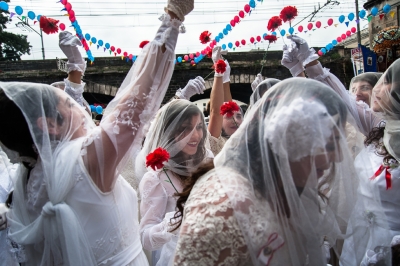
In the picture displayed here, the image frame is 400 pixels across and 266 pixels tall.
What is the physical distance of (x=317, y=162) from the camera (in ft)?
4.20

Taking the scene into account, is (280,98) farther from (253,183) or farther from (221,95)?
(221,95)

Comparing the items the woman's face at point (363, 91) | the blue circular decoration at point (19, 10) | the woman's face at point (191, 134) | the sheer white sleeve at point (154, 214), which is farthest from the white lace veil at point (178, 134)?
the blue circular decoration at point (19, 10)

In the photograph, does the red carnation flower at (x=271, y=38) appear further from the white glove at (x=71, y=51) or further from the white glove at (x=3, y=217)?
the white glove at (x=3, y=217)

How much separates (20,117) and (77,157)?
35 centimetres

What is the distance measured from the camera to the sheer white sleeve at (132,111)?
1.51 m

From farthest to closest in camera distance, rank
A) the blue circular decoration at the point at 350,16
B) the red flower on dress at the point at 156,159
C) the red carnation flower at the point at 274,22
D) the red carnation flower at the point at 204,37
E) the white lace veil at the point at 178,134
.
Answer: the blue circular decoration at the point at 350,16 < the red carnation flower at the point at 204,37 < the red carnation flower at the point at 274,22 < the white lace veil at the point at 178,134 < the red flower on dress at the point at 156,159

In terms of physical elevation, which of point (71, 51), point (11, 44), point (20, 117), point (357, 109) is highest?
point (11, 44)

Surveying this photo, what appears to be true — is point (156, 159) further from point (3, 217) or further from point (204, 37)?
point (204, 37)

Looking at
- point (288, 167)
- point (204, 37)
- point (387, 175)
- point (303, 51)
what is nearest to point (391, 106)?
point (387, 175)

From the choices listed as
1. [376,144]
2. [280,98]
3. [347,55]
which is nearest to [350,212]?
[280,98]

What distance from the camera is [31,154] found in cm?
168

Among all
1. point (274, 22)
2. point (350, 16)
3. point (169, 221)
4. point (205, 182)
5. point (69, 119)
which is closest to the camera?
point (205, 182)

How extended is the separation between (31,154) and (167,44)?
2.77ft

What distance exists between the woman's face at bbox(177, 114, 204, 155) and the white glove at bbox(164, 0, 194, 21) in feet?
3.39
